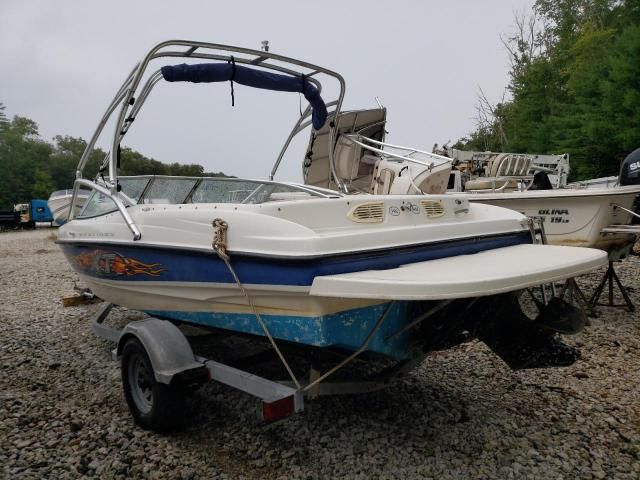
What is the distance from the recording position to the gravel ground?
7.80ft

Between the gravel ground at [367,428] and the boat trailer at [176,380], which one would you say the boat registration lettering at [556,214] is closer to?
the gravel ground at [367,428]

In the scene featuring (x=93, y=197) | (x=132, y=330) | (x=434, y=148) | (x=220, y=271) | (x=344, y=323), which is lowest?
(x=132, y=330)

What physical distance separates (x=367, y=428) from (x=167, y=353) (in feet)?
3.98

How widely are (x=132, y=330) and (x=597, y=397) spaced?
3.02 metres

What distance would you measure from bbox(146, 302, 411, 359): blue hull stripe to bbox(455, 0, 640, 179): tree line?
55.7 feet

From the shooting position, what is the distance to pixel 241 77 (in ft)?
11.3

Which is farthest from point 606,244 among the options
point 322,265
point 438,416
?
point 322,265

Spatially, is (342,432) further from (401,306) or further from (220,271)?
(220,271)

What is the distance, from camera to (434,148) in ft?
31.9

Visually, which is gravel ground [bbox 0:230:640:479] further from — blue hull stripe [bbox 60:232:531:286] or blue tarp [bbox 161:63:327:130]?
blue tarp [bbox 161:63:327:130]

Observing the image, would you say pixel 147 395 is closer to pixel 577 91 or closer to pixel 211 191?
pixel 211 191

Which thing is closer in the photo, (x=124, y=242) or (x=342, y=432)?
(x=342, y=432)

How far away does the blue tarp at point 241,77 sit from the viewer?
3.27 meters

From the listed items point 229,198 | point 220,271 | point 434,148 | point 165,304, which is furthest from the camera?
point 434,148
